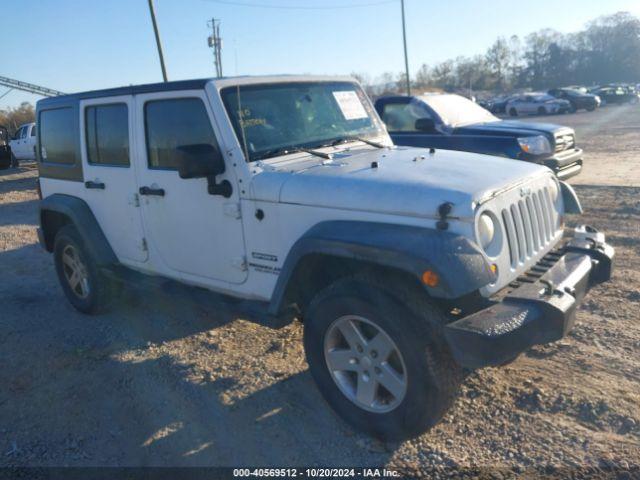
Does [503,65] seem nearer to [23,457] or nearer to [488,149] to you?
[488,149]

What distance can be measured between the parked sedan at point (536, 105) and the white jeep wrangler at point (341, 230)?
1313 inches

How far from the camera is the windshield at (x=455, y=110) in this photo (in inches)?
360

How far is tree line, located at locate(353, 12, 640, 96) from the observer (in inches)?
3118

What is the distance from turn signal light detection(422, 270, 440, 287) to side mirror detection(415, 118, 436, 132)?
6.49m

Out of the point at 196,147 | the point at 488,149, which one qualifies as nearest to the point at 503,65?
the point at 488,149

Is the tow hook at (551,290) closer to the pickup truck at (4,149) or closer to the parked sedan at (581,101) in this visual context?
the pickup truck at (4,149)

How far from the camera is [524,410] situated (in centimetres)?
339

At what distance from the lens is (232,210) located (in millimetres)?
3742

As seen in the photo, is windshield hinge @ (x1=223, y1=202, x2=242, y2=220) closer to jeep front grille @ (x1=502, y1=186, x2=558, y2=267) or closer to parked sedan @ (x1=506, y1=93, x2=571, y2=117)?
jeep front grille @ (x1=502, y1=186, x2=558, y2=267)

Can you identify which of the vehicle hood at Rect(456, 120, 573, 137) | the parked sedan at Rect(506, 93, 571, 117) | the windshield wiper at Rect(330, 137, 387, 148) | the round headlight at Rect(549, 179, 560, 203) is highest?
the parked sedan at Rect(506, 93, 571, 117)

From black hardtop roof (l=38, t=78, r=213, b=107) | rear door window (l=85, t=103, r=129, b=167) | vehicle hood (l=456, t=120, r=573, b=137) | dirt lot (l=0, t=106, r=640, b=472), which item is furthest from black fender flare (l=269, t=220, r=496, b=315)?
vehicle hood (l=456, t=120, r=573, b=137)

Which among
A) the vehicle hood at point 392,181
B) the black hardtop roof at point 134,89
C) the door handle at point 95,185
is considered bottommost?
the vehicle hood at point 392,181

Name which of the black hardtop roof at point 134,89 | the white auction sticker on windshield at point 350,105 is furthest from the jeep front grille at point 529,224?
the black hardtop roof at point 134,89

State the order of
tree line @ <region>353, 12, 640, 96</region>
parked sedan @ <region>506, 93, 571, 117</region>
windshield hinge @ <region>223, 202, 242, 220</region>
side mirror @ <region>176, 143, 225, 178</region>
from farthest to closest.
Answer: tree line @ <region>353, 12, 640, 96</region> → parked sedan @ <region>506, 93, 571, 117</region> → windshield hinge @ <region>223, 202, 242, 220</region> → side mirror @ <region>176, 143, 225, 178</region>
